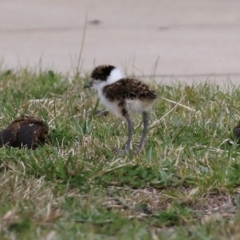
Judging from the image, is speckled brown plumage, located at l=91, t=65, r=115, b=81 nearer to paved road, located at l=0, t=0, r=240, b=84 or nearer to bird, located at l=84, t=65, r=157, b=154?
bird, located at l=84, t=65, r=157, b=154

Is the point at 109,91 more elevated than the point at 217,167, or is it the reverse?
the point at 109,91

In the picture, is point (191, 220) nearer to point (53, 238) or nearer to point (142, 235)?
point (142, 235)

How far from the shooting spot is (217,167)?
573 cm

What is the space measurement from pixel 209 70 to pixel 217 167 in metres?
3.39

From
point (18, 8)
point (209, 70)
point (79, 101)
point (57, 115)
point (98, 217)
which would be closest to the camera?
point (98, 217)

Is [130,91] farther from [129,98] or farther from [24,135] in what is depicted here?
[24,135]

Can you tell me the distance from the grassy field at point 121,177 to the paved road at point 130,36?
196cm

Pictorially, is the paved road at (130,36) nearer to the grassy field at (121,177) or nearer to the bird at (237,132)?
the grassy field at (121,177)

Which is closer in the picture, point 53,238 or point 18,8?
point 53,238

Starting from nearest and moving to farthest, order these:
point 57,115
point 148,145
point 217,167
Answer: point 217,167
point 148,145
point 57,115

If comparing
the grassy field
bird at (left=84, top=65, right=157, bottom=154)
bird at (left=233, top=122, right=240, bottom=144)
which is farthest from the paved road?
bird at (left=84, top=65, right=157, bottom=154)

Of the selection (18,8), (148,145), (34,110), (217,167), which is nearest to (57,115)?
(34,110)

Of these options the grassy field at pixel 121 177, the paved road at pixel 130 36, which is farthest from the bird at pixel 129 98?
the paved road at pixel 130 36

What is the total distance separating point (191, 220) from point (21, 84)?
10.9 feet
